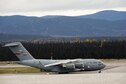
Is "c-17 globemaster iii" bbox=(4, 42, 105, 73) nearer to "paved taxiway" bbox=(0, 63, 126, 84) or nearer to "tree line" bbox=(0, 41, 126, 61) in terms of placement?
"paved taxiway" bbox=(0, 63, 126, 84)

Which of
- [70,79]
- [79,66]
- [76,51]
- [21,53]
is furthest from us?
[76,51]

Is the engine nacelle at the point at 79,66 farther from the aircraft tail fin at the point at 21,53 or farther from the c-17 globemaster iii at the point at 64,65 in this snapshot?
the aircraft tail fin at the point at 21,53

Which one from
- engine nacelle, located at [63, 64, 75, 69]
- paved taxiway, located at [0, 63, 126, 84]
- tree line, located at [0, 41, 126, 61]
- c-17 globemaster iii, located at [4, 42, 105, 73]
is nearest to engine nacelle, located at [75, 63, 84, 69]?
c-17 globemaster iii, located at [4, 42, 105, 73]

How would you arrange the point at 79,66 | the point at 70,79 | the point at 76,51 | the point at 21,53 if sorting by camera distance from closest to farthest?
the point at 70,79
the point at 79,66
the point at 21,53
the point at 76,51

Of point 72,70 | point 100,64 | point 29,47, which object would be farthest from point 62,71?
point 29,47

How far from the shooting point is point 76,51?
120750 millimetres

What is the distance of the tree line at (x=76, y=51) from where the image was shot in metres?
118

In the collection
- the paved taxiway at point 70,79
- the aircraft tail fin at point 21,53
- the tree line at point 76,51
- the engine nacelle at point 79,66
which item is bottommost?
the tree line at point 76,51

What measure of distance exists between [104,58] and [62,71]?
53.8m

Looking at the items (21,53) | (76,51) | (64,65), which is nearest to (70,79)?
(64,65)

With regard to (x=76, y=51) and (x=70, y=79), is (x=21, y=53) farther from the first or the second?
(x=76, y=51)

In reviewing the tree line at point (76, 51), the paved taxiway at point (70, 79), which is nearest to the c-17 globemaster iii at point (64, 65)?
the paved taxiway at point (70, 79)

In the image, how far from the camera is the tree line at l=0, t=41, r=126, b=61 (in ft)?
388

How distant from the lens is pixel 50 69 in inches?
2514
